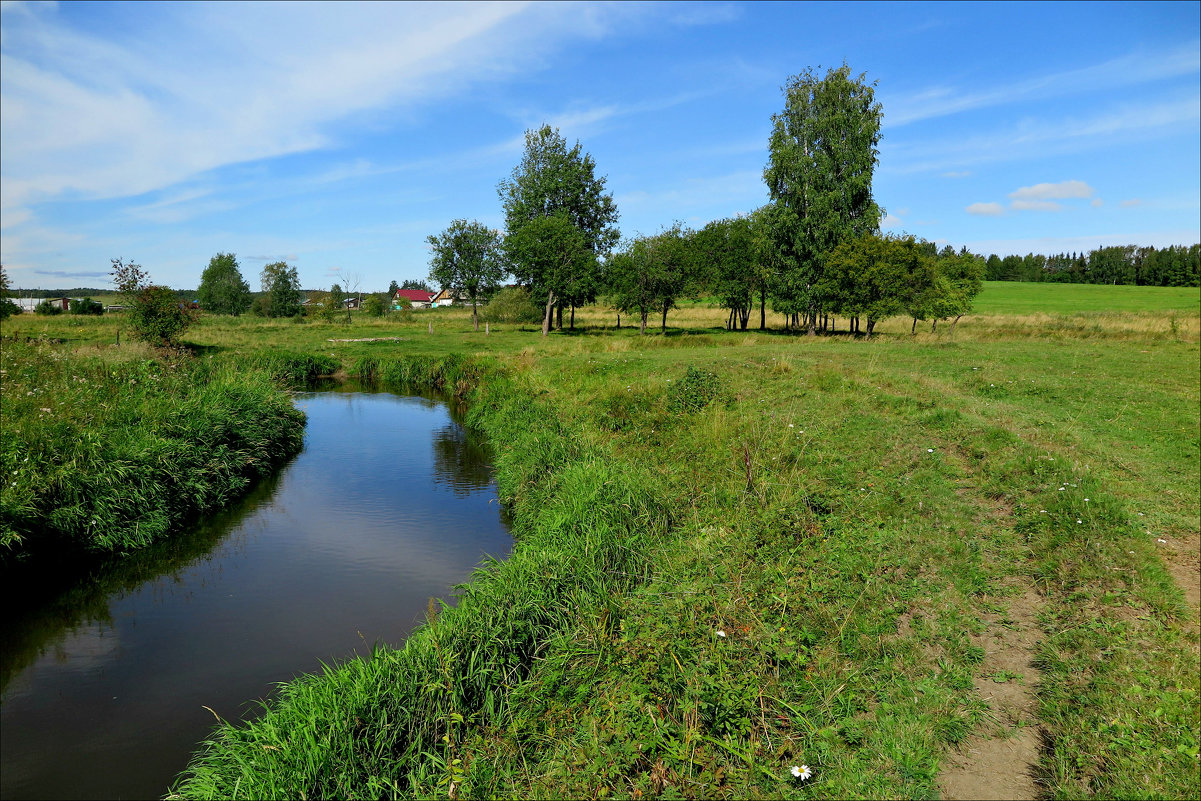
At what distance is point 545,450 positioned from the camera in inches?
518

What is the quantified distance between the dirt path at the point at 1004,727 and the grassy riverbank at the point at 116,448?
11.6m

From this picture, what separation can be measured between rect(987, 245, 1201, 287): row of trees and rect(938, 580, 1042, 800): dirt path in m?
127

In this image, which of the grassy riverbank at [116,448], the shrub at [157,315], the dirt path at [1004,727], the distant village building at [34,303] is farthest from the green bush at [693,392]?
the distant village building at [34,303]

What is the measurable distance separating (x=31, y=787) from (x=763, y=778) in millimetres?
6297

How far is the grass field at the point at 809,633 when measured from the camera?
4457mm

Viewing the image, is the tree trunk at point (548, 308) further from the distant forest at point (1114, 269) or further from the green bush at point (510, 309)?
the distant forest at point (1114, 269)

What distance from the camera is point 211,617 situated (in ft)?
28.5

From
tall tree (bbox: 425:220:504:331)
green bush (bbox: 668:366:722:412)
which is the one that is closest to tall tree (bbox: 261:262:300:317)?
tall tree (bbox: 425:220:504:331)

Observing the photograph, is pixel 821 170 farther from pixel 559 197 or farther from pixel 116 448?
pixel 116 448

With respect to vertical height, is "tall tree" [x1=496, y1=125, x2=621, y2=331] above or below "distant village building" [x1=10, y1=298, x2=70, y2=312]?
above

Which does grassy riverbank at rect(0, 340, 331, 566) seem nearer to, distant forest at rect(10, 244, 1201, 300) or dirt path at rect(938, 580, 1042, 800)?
dirt path at rect(938, 580, 1042, 800)

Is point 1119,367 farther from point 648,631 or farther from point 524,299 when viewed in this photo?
point 524,299

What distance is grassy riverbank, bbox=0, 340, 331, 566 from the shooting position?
32.5 ft

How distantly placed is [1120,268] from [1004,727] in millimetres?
141779
